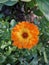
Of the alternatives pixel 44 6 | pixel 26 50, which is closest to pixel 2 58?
pixel 26 50

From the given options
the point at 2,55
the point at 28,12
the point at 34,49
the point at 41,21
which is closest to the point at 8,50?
the point at 2,55

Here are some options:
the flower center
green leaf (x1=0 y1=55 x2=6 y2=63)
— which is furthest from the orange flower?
green leaf (x1=0 y1=55 x2=6 y2=63)

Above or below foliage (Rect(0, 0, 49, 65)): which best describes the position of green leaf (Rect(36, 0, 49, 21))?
above

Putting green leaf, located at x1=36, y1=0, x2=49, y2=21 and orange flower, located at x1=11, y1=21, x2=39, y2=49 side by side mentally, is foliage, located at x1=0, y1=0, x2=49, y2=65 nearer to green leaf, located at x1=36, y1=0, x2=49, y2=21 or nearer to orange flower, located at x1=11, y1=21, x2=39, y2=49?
green leaf, located at x1=36, y1=0, x2=49, y2=21

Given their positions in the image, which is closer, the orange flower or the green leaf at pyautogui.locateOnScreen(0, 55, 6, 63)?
the orange flower

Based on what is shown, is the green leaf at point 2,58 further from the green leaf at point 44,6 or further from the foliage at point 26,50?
the green leaf at point 44,6

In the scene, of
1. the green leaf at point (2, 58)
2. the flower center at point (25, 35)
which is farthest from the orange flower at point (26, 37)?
the green leaf at point (2, 58)

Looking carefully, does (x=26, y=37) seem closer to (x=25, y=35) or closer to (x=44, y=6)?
(x=25, y=35)

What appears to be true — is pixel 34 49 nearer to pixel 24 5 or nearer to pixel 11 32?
pixel 11 32
